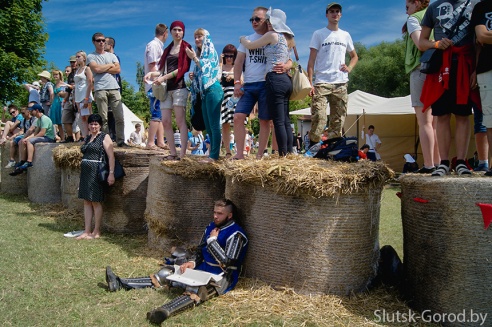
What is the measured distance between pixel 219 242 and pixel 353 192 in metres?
1.54

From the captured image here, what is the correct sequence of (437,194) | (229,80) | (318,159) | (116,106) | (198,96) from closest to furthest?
(437,194) < (318,159) < (198,96) < (229,80) < (116,106)

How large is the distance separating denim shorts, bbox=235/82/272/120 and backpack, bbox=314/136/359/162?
877 millimetres

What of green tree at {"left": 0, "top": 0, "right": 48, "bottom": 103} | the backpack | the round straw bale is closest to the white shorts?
the backpack

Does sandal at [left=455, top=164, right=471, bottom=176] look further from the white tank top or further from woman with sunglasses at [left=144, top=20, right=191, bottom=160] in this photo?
the white tank top

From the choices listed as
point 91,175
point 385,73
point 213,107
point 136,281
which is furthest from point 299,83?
point 385,73

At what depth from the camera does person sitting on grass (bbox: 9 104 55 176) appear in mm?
10281

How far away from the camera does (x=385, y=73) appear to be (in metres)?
43.1

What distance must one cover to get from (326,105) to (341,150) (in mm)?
1203

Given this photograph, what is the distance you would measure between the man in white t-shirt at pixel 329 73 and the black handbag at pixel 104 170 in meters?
3.14

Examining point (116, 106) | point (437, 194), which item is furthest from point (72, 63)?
point (437, 194)

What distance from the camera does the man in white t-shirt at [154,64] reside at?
→ 7845 millimetres

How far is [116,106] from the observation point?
334 inches

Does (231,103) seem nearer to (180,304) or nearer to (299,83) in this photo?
(299,83)

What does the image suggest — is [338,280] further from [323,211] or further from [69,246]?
[69,246]
